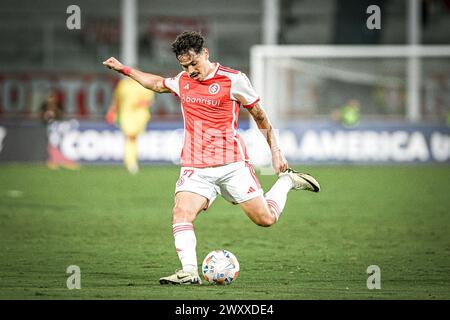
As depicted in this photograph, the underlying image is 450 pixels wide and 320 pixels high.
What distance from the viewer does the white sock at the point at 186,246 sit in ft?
27.3

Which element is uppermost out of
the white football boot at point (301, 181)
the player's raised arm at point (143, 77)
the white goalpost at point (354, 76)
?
the white goalpost at point (354, 76)

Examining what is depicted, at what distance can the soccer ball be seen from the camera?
838cm

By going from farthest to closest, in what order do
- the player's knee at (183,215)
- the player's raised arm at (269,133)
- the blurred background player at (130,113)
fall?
the blurred background player at (130,113) < the player's raised arm at (269,133) < the player's knee at (183,215)

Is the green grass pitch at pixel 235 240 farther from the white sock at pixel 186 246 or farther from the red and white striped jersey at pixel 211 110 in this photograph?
the red and white striped jersey at pixel 211 110

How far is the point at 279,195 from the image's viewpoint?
9.34 meters

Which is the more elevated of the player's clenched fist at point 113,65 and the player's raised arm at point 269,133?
the player's clenched fist at point 113,65

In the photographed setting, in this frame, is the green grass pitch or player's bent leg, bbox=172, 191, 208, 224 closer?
the green grass pitch

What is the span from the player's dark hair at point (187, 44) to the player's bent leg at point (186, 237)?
121cm

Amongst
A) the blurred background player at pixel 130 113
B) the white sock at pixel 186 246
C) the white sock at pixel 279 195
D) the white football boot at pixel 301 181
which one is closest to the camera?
the white sock at pixel 186 246

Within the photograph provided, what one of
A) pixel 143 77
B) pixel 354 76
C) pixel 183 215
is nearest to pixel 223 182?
pixel 183 215

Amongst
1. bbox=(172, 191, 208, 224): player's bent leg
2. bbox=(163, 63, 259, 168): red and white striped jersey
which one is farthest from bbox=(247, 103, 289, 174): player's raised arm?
bbox=(172, 191, 208, 224): player's bent leg

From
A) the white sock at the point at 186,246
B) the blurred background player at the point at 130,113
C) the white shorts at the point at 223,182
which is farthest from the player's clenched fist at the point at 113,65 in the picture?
the blurred background player at the point at 130,113

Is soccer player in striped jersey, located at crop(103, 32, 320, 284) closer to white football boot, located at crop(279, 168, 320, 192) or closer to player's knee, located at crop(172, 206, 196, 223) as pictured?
player's knee, located at crop(172, 206, 196, 223)
